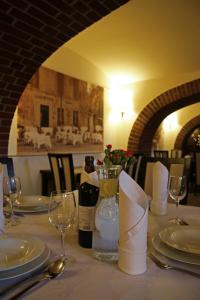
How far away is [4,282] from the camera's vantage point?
2.00ft

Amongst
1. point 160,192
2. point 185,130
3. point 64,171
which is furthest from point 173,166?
point 185,130

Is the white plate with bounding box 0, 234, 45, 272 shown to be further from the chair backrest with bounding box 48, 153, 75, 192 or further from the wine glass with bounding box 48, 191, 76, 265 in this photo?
the chair backrest with bounding box 48, 153, 75, 192

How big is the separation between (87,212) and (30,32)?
185 cm

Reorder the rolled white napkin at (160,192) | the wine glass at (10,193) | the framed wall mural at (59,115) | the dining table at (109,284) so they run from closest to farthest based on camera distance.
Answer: the dining table at (109,284)
the wine glass at (10,193)
the rolled white napkin at (160,192)
the framed wall mural at (59,115)

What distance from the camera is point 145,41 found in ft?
→ 11.8

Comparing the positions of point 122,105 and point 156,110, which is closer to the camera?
point 156,110

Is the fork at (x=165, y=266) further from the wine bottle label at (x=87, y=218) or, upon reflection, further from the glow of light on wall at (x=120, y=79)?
the glow of light on wall at (x=120, y=79)

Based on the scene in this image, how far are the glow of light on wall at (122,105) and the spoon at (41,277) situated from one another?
456 centimetres

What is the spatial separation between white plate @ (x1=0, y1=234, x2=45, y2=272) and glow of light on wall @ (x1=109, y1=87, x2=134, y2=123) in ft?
14.6

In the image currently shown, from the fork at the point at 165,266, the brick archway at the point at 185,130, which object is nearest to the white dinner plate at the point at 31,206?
the fork at the point at 165,266

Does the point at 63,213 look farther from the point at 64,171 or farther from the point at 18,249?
the point at 64,171

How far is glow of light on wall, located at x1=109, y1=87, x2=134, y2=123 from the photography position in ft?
16.9

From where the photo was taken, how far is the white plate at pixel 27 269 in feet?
2.01

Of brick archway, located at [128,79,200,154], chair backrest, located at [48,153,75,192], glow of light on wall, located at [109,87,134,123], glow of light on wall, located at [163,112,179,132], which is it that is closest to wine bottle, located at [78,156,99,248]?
chair backrest, located at [48,153,75,192]
